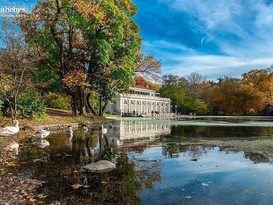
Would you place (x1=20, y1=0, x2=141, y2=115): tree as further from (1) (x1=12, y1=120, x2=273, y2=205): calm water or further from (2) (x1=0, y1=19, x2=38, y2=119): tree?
(1) (x1=12, y1=120, x2=273, y2=205): calm water

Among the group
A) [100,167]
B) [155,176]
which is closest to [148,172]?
[155,176]

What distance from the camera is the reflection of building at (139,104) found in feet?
207

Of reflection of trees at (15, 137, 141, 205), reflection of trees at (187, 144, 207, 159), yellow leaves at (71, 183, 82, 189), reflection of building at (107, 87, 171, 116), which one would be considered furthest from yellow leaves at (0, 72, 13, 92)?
reflection of building at (107, 87, 171, 116)

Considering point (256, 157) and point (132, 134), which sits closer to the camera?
point (256, 157)

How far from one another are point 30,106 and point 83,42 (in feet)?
33.5

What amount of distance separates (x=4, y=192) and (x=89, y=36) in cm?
2297

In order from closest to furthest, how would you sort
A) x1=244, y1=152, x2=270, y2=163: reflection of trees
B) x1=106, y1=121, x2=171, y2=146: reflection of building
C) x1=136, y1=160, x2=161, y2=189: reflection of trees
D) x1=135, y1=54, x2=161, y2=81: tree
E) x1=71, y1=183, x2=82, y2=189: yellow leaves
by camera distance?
x1=71, y1=183, x2=82, y2=189: yellow leaves → x1=136, y1=160, x2=161, y2=189: reflection of trees → x1=244, y1=152, x2=270, y2=163: reflection of trees → x1=106, y1=121, x2=171, y2=146: reflection of building → x1=135, y1=54, x2=161, y2=81: tree

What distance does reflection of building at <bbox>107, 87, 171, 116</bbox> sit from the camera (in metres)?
63.2

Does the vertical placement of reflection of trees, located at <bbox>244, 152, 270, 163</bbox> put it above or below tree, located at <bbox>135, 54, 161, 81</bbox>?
below

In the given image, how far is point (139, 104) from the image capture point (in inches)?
2712

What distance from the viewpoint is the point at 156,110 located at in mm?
73438

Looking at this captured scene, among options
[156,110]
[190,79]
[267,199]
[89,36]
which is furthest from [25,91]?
[190,79]

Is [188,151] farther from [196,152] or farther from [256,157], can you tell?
[256,157]

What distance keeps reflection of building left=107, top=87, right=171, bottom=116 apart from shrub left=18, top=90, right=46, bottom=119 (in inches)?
1500
